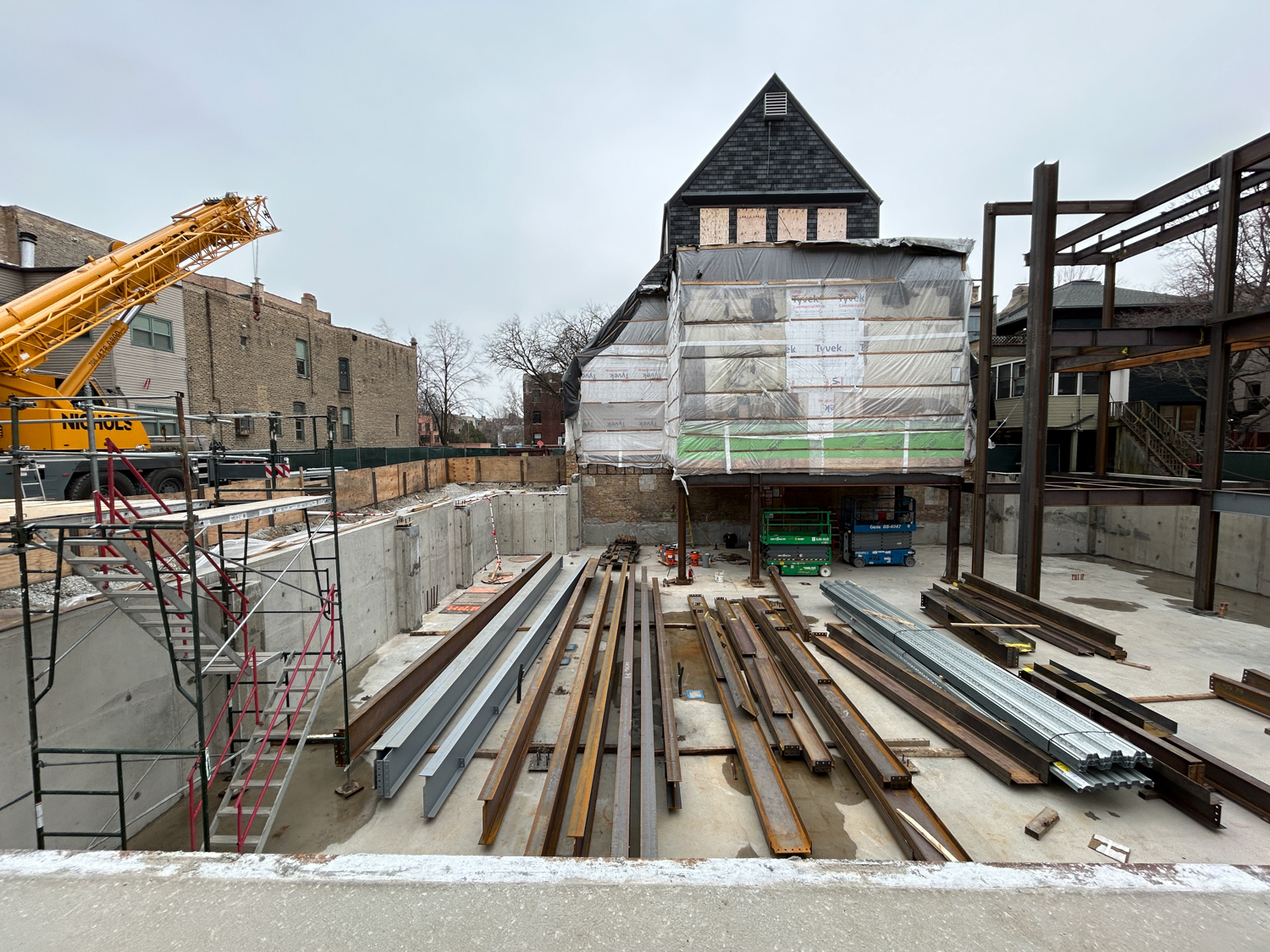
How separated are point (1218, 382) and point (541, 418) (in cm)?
5193

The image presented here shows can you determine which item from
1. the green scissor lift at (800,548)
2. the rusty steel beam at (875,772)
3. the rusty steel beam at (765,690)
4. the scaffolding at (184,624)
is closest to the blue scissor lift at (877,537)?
the green scissor lift at (800,548)

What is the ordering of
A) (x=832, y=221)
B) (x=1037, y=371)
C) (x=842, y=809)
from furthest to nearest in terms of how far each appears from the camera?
(x=832, y=221)
(x=1037, y=371)
(x=842, y=809)

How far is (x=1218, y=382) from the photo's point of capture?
1135 cm

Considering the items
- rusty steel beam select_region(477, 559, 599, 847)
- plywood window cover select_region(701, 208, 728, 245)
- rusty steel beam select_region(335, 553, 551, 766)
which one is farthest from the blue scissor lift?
plywood window cover select_region(701, 208, 728, 245)

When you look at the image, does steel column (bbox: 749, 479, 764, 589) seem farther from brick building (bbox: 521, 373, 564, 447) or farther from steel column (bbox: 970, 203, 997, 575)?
brick building (bbox: 521, 373, 564, 447)

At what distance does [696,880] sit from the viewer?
2.36 m

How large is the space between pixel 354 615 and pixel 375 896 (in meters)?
7.99

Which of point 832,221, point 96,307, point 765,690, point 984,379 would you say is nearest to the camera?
point 765,690

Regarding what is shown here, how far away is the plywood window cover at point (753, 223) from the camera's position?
2026 centimetres

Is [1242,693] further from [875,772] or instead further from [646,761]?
[646,761]

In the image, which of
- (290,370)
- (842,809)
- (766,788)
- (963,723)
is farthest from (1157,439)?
(290,370)

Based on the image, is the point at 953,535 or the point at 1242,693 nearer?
the point at 1242,693

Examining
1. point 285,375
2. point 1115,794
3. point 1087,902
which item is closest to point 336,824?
point 1087,902

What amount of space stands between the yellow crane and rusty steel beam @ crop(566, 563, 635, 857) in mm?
7368
